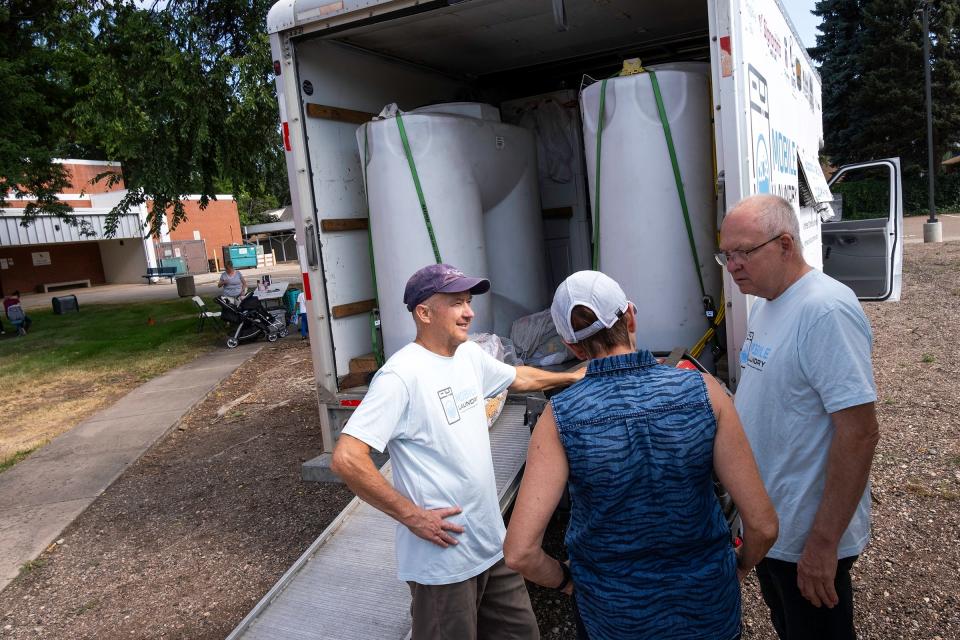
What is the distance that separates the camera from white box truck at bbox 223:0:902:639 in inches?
124

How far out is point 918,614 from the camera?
2.95 metres

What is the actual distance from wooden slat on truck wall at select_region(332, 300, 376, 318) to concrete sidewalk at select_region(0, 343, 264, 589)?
105 inches

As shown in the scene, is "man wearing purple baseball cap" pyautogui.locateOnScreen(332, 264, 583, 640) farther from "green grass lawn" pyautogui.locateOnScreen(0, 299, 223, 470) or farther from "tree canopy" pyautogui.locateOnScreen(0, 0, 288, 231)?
"tree canopy" pyautogui.locateOnScreen(0, 0, 288, 231)

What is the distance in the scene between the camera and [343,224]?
422 cm

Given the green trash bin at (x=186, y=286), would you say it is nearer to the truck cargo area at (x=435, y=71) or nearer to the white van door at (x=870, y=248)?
the truck cargo area at (x=435, y=71)

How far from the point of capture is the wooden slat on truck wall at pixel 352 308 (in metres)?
4.16

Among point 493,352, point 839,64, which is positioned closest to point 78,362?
point 493,352

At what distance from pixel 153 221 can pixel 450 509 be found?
39.2 feet

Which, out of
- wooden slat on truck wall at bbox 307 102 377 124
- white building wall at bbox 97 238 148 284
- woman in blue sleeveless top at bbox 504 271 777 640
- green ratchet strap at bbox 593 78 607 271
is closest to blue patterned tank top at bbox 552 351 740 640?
woman in blue sleeveless top at bbox 504 271 777 640

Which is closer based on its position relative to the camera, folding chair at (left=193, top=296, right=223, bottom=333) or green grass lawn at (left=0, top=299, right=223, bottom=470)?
green grass lawn at (left=0, top=299, right=223, bottom=470)

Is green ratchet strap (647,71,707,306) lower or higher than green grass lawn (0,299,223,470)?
higher

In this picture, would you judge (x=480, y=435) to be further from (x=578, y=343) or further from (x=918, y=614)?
(x=918, y=614)

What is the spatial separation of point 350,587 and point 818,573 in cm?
189

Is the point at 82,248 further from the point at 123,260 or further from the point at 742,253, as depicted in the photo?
the point at 742,253
